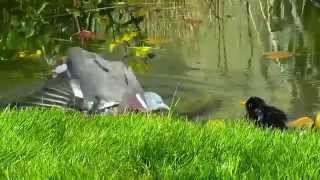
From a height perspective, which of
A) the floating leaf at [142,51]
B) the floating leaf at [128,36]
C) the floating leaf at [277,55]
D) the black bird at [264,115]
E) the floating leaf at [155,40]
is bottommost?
the black bird at [264,115]

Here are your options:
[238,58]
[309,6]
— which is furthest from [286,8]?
[238,58]

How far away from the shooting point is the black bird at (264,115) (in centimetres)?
564

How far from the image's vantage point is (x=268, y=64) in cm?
773

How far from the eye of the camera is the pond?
6664 mm

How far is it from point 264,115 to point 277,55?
A: 2280 mm

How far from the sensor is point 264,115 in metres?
5.79

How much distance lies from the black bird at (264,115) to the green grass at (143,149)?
521mm

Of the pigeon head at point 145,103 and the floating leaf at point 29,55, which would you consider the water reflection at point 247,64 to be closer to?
the pigeon head at point 145,103

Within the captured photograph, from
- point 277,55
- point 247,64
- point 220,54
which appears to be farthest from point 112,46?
point 277,55

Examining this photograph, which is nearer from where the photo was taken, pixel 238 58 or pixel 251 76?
pixel 251 76

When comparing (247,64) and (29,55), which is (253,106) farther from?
(29,55)

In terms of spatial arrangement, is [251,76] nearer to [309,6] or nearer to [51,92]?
[51,92]

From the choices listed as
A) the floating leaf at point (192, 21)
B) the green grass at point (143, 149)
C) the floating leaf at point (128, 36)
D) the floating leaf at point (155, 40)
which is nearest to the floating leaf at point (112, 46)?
the floating leaf at point (128, 36)

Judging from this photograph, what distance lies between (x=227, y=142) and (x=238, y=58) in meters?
3.63
